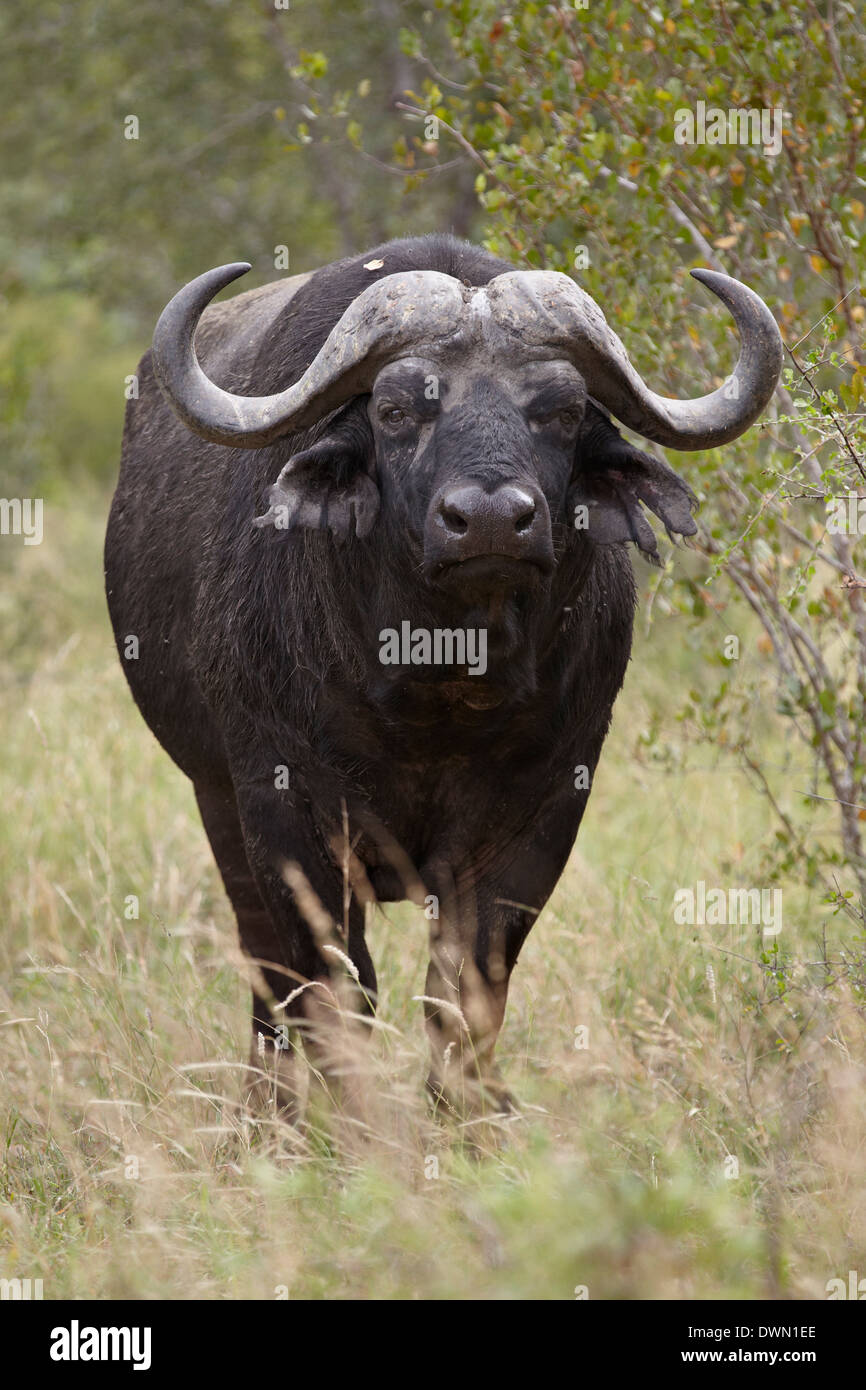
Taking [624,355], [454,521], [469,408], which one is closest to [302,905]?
[454,521]

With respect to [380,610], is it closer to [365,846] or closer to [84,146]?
[365,846]

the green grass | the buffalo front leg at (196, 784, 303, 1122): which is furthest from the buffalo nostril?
the buffalo front leg at (196, 784, 303, 1122)

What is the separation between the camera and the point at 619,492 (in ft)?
15.5

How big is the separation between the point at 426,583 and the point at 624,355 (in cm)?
85

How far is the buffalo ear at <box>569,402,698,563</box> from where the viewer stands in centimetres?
464

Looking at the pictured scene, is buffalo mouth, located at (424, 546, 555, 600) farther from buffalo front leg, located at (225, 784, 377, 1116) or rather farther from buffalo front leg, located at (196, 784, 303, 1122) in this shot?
buffalo front leg, located at (196, 784, 303, 1122)

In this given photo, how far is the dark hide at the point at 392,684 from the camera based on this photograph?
4613 millimetres

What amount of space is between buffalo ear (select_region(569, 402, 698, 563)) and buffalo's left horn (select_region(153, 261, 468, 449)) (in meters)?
0.49

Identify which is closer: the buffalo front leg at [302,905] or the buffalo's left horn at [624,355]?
the buffalo's left horn at [624,355]

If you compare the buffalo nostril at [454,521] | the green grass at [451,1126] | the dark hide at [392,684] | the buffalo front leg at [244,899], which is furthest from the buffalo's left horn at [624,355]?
the buffalo front leg at [244,899]

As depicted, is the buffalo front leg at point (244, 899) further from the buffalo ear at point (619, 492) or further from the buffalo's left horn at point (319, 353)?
the buffalo ear at point (619, 492)

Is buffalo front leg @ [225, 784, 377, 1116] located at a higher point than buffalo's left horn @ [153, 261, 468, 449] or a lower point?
lower

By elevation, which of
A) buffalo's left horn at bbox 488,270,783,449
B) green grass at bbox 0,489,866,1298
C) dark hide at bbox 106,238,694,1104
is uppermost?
buffalo's left horn at bbox 488,270,783,449

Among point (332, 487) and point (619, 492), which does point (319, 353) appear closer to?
point (332, 487)
